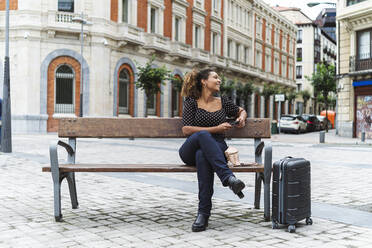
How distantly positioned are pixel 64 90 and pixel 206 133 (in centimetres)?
2504

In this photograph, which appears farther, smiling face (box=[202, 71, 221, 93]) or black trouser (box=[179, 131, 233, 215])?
smiling face (box=[202, 71, 221, 93])

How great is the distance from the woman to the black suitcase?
440mm

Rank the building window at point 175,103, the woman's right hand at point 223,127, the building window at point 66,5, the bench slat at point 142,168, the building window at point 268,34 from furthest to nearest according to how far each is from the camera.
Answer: the building window at point 268,34, the building window at point 175,103, the building window at point 66,5, the woman's right hand at point 223,127, the bench slat at point 142,168

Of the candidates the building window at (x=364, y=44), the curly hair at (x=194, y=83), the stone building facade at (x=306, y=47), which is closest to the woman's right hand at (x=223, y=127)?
the curly hair at (x=194, y=83)

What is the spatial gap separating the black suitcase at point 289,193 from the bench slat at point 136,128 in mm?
831

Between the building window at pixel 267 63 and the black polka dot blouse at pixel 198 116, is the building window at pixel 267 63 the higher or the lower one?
the higher one

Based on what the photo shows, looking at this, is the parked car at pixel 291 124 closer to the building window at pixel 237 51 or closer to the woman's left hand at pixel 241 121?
the building window at pixel 237 51

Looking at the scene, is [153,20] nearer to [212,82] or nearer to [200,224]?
[212,82]

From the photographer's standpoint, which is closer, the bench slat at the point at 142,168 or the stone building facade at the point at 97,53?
the bench slat at the point at 142,168

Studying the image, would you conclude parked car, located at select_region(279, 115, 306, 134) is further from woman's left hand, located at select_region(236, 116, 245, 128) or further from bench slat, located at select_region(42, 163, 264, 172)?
bench slat, located at select_region(42, 163, 264, 172)

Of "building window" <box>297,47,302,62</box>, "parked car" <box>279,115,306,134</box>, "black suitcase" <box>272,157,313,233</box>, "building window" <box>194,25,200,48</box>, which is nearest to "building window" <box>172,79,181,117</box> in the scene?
"building window" <box>194,25,200,48</box>

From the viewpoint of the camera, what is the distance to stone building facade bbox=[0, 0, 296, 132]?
89.7 feet

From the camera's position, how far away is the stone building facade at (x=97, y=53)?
2733cm

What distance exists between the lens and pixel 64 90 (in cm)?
2845
